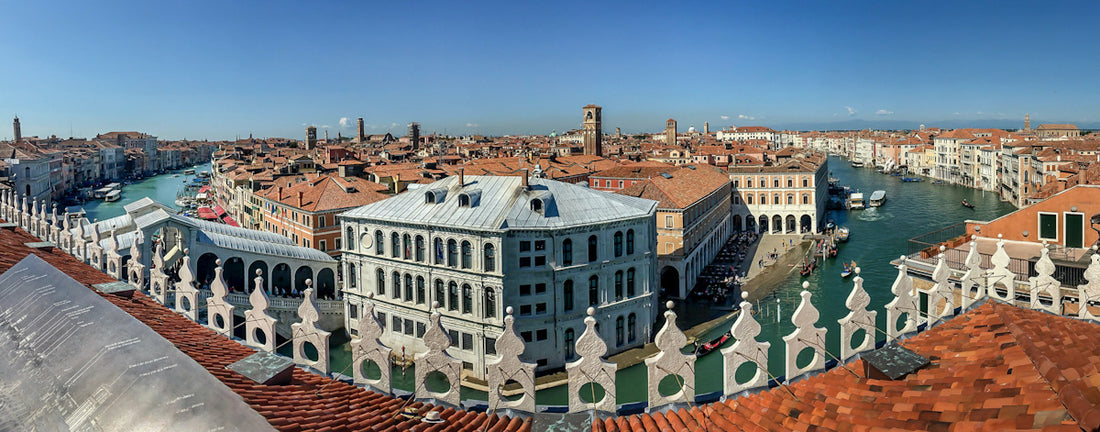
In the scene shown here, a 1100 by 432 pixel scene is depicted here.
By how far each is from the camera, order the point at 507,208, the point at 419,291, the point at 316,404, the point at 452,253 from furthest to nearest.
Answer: the point at 419,291, the point at 507,208, the point at 452,253, the point at 316,404

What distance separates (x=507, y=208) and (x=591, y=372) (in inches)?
684

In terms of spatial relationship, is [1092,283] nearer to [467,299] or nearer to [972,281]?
[972,281]

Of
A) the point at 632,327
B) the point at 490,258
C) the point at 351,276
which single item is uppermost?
the point at 490,258

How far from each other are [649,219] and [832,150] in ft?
576

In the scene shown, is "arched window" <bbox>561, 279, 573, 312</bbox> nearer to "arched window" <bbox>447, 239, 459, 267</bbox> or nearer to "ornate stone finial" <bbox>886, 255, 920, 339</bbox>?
"arched window" <bbox>447, 239, 459, 267</bbox>

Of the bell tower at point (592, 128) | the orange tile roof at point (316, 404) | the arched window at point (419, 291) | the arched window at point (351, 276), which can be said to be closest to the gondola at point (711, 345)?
the arched window at point (419, 291)

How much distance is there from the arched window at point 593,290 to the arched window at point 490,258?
336cm

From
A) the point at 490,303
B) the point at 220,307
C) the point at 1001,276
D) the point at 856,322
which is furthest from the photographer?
the point at 490,303

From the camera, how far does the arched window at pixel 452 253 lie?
22.7 m

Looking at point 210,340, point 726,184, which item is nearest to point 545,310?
point 210,340

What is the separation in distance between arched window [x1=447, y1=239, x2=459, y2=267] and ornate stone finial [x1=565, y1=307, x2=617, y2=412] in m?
17.2

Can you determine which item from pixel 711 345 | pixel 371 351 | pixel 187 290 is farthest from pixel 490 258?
pixel 371 351

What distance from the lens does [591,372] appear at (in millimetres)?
5789

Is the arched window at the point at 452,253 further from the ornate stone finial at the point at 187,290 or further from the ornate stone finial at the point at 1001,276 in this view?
the ornate stone finial at the point at 1001,276
